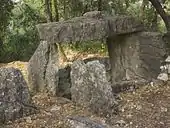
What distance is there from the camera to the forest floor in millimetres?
5227

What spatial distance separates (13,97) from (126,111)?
1.57 m

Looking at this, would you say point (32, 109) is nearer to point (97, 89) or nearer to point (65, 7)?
point (97, 89)

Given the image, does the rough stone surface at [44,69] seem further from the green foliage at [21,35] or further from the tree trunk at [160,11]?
the green foliage at [21,35]

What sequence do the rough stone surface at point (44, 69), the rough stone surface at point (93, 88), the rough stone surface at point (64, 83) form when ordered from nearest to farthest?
the rough stone surface at point (93, 88)
the rough stone surface at point (64, 83)
the rough stone surface at point (44, 69)

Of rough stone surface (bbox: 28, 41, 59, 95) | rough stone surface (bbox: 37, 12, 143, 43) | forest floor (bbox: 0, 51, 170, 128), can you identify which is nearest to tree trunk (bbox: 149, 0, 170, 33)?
rough stone surface (bbox: 37, 12, 143, 43)

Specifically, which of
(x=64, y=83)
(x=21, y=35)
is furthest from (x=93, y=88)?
(x=21, y=35)

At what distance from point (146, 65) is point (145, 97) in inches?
57.1

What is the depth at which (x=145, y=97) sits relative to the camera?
607 cm

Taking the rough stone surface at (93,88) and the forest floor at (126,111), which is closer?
the forest floor at (126,111)

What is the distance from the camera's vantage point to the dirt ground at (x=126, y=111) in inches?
206

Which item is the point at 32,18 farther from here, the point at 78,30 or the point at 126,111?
the point at 126,111

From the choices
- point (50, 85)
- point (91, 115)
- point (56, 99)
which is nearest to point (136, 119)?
point (91, 115)

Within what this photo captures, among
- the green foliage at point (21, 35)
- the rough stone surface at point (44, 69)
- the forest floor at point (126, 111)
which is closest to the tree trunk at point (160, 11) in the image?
the forest floor at point (126, 111)

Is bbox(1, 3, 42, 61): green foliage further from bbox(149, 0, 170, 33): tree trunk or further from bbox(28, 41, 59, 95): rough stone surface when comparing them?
bbox(149, 0, 170, 33): tree trunk
